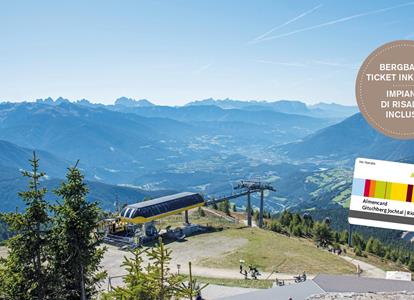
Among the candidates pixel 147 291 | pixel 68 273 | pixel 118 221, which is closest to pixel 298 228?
pixel 118 221

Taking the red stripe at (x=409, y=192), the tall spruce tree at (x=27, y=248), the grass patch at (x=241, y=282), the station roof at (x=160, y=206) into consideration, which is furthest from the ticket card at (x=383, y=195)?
the station roof at (x=160, y=206)

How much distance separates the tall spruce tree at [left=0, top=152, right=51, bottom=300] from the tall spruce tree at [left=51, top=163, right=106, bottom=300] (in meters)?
1.09

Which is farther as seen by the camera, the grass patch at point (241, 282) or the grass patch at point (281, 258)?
the grass patch at point (281, 258)

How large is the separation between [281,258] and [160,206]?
2320 cm

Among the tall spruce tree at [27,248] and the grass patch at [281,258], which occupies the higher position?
the tall spruce tree at [27,248]

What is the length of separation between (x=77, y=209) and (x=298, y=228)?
64.5 meters

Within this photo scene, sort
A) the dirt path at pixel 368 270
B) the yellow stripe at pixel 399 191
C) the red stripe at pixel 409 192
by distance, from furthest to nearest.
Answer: the dirt path at pixel 368 270
the yellow stripe at pixel 399 191
the red stripe at pixel 409 192

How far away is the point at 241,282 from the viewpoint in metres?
46.5

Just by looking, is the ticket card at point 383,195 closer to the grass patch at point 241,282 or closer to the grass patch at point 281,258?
the grass patch at point 241,282

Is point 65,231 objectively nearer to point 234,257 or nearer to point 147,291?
point 147,291

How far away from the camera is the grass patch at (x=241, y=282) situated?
44.6 metres

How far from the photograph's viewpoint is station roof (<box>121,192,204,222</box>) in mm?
66688

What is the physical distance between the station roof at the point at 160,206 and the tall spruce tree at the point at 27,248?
126ft

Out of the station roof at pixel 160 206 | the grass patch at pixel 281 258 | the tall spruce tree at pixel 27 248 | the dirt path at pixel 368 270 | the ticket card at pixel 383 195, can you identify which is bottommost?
the dirt path at pixel 368 270
